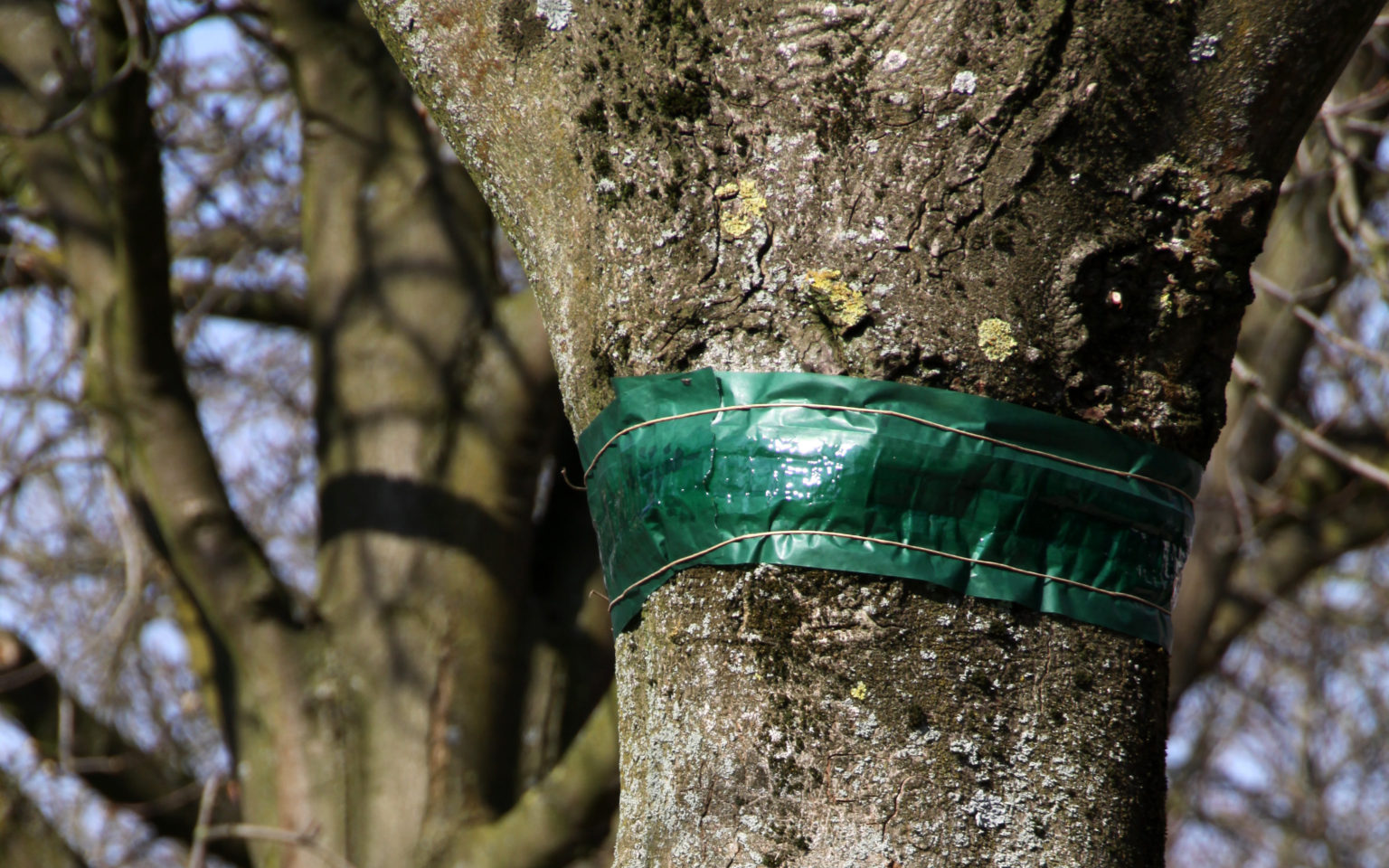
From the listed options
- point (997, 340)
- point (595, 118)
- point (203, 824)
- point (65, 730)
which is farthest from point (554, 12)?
point (65, 730)

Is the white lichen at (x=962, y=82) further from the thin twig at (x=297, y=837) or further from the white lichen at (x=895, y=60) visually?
the thin twig at (x=297, y=837)

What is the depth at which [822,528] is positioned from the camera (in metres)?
0.98

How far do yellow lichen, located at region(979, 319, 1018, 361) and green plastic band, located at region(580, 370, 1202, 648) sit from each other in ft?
0.15

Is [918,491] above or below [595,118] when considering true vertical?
below

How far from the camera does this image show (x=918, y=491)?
0.98 metres

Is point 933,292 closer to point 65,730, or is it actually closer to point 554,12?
point 554,12

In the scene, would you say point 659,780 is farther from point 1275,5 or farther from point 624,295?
A: point 1275,5

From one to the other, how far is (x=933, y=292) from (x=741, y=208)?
7.3 inches

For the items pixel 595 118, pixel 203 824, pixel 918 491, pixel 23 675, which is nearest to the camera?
pixel 918 491

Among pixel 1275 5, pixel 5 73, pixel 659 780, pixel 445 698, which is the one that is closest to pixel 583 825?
pixel 445 698

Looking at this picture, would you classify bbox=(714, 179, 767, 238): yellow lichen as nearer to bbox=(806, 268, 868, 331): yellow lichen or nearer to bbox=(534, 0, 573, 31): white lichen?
bbox=(806, 268, 868, 331): yellow lichen

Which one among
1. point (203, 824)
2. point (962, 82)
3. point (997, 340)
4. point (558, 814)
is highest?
point (962, 82)

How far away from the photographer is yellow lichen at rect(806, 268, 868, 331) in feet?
3.31

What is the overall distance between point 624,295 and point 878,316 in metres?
0.24
